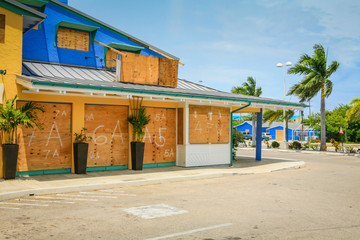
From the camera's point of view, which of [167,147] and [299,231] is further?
[167,147]

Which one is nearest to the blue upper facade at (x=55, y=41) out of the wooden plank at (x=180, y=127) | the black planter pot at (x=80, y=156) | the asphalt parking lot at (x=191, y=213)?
the wooden plank at (x=180, y=127)

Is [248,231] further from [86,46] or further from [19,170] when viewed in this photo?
[86,46]

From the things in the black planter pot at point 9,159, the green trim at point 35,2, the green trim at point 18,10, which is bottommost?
the black planter pot at point 9,159

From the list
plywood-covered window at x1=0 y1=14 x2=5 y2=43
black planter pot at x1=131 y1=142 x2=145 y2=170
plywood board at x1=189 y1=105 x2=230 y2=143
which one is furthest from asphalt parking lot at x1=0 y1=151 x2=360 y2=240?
plywood-covered window at x1=0 y1=14 x2=5 y2=43

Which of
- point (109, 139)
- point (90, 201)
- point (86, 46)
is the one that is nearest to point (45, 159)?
point (109, 139)

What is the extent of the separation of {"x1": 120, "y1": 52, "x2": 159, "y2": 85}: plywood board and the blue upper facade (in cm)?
289

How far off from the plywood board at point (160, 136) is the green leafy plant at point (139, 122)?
671 mm

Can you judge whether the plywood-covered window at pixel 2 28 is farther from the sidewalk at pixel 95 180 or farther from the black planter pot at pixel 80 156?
the sidewalk at pixel 95 180

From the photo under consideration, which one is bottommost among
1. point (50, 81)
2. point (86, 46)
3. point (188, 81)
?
point (50, 81)

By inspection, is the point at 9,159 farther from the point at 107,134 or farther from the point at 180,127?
the point at 180,127

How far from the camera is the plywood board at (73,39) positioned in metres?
16.2

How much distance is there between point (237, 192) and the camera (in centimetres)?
984

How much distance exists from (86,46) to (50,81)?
700 cm

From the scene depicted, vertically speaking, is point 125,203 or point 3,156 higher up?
point 3,156
